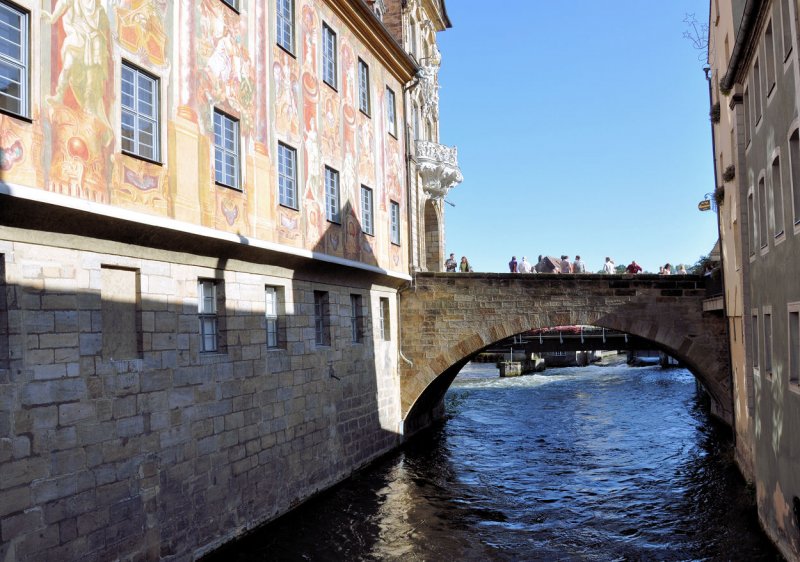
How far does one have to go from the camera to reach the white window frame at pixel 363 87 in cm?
1658

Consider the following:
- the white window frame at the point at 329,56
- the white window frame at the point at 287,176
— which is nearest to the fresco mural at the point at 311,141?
the white window frame at the point at 287,176

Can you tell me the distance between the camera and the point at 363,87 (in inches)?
667

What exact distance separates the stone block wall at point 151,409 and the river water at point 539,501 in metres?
0.99

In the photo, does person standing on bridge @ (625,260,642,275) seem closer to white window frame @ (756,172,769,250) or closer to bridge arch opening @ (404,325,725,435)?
bridge arch opening @ (404,325,725,435)

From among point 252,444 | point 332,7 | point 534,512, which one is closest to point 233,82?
point 332,7

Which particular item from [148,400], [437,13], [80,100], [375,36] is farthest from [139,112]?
[437,13]

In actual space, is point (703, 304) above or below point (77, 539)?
above

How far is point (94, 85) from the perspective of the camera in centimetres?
836

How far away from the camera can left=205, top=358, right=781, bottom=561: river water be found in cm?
1118

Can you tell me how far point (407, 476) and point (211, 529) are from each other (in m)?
6.35

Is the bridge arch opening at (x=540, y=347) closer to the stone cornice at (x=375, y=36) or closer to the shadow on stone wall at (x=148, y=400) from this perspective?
the shadow on stone wall at (x=148, y=400)

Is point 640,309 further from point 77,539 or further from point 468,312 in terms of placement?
point 77,539

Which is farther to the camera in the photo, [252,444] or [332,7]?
[332,7]

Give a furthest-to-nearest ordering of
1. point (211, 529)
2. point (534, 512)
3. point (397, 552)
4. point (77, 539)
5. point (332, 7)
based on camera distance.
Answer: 1. point (332, 7)
2. point (534, 512)
3. point (397, 552)
4. point (211, 529)
5. point (77, 539)
